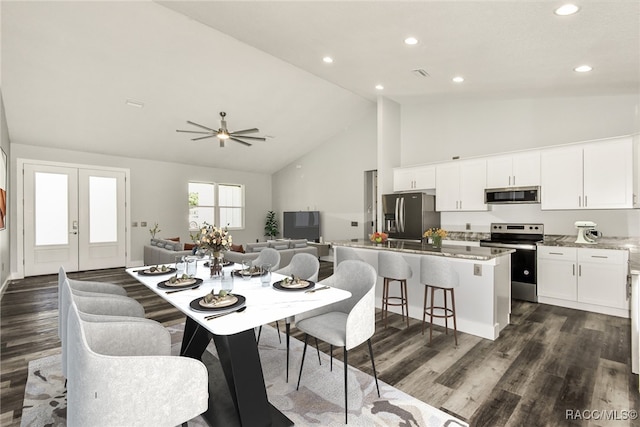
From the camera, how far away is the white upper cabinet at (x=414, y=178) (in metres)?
5.64

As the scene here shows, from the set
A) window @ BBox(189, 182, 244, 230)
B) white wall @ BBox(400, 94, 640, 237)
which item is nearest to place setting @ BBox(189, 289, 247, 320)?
white wall @ BBox(400, 94, 640, 237)

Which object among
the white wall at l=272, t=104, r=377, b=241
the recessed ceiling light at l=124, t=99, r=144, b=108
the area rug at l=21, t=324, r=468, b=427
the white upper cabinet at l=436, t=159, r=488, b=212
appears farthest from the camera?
the white wall at l=272, t=104, r=377, b=241

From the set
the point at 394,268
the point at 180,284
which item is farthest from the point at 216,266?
the point at 394,268

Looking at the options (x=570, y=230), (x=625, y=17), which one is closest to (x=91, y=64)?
(x=625, y=17)

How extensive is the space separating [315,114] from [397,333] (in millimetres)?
5463

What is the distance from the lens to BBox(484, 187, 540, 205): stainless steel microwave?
4.52 metres

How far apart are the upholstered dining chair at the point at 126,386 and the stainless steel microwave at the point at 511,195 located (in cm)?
489

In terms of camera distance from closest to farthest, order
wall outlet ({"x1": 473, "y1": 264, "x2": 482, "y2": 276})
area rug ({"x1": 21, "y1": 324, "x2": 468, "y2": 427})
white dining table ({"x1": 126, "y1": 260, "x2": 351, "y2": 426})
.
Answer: white dining table ({"x1": 126, "y1": 260, "x2": 351, "y2": 426}) → area rug ({"x1": 21, "y1": 324, "x2": 468, "y2": 427}) → wall outlet ({"x1": 473, "y1": 264, "x2": 482, "y2": 276})

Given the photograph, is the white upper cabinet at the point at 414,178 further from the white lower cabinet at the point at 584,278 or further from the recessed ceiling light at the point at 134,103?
the recessed ceiling light at the point at 134,103

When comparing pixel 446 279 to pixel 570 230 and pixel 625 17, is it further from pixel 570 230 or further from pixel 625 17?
pixel 570 230

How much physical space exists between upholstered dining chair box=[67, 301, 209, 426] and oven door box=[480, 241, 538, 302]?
184 inches

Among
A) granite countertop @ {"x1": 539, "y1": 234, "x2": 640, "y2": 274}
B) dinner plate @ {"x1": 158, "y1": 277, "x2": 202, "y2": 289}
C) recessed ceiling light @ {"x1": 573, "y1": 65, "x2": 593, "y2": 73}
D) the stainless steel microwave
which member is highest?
recessed ceiling light @ {"x1": 573, "y1": 65, "x2": 593, "y2": 73}

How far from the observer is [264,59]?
512 centimetres

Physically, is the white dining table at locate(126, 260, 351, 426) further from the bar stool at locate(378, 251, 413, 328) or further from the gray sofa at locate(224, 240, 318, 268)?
the gray sofa at locate(224, 240, 318, 268)
